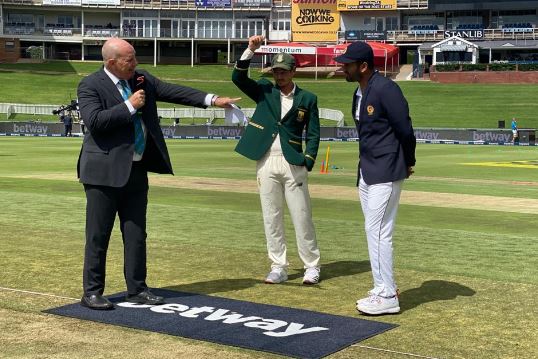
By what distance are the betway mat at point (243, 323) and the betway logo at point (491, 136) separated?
4341 centimetres

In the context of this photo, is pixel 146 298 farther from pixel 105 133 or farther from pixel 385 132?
pixel 385 132

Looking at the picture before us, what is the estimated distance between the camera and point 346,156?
34594 millimetres

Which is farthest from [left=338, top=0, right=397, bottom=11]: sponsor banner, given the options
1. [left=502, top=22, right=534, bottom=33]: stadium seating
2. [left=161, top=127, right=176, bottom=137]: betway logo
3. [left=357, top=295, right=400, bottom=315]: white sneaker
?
[left=357, top=295, right=400, bottom=315]: white sneaker

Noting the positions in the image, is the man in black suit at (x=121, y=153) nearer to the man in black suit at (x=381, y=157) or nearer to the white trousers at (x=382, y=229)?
the man in black suit at (x=381, y=157)

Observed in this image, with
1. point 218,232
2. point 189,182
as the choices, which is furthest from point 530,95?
point 218,232

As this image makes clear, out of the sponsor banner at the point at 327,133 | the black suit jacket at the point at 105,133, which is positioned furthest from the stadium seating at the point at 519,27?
the black suit jacket at the point at 105,133

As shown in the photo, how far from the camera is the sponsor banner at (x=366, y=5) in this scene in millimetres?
105438

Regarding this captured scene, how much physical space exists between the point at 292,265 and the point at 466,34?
3636 inches

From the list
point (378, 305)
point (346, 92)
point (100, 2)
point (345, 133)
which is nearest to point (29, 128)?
point (345, 133)

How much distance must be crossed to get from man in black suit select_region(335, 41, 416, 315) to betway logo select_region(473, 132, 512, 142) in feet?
142

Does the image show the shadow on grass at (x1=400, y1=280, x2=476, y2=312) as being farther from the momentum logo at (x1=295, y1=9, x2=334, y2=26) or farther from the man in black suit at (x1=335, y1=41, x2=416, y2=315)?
the momentum logo at (x1=295, y1=9, x2=334, y2=26)

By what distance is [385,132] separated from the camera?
766 cm

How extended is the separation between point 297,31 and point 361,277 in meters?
97.4

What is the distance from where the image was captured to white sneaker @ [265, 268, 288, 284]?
29.3 feet
